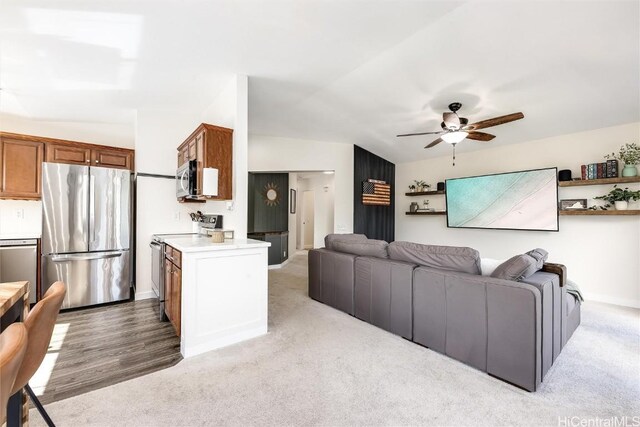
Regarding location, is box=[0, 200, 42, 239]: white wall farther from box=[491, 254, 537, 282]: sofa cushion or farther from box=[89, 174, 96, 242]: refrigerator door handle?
box=[491, 254, 537, 282]: sofa cushion

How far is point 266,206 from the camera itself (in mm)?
6496

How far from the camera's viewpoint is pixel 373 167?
240 inches

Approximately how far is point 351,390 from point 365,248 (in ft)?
4.92

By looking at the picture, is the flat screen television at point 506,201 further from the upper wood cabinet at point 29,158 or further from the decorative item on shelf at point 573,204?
the upper wood cabinet at point 29,158

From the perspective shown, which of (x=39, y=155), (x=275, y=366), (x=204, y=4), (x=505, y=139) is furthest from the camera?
(x=505, y=139)

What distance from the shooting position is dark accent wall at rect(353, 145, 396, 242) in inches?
225

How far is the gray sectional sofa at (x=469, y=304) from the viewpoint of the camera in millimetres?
1839

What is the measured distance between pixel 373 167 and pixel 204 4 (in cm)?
465

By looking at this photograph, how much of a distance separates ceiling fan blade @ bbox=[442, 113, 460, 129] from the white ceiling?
1.38 feet

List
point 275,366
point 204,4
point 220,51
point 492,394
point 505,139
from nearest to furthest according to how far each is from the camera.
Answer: point 492,394 → point 204,4 → point 275,366 → point 220,51 → point 505,139

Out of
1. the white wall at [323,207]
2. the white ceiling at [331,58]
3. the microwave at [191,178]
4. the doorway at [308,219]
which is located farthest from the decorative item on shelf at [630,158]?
the doorway at [308,219]

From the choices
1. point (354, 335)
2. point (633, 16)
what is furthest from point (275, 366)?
point (633, 16)

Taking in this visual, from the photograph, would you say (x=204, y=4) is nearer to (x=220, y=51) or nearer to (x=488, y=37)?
(x=220, y=51)

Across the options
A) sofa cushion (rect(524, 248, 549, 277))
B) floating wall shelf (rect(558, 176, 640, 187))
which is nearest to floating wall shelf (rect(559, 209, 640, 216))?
floating wall shelf (rect(558, 176, 640, 187))
